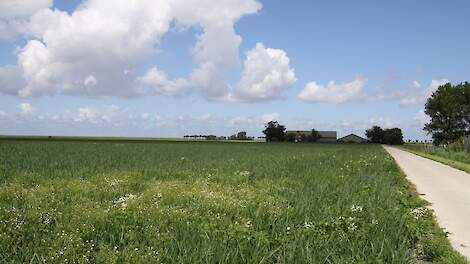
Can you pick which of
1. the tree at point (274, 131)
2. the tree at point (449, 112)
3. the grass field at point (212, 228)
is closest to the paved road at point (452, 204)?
the grass field at point (212, 228)

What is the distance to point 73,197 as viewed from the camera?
10.7m

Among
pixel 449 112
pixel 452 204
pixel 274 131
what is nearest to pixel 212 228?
pixel 452 204

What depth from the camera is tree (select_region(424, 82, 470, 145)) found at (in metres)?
96.3

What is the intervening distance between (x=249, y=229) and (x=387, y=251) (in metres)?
2.01

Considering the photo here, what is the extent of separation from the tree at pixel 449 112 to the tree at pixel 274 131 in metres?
60.2

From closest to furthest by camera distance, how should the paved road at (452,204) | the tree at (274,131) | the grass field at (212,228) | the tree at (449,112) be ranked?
the grass field at (212,228), the paved road at (452,204), the tree at (449,112), the tree at (274,131)

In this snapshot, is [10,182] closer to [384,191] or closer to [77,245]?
[77,245]

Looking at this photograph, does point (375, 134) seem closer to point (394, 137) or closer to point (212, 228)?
point (394, 137)

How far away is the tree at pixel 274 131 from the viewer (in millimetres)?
155625

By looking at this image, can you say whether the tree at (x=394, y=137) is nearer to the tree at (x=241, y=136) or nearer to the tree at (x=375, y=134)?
the tree at (x=375, y=134)

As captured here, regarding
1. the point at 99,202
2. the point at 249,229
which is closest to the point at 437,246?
the point at 249,229

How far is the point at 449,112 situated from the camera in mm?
96625

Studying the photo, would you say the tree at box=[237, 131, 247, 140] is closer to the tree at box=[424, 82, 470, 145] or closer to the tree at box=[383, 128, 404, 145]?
the tree at box=[383, 128, 404, 145]

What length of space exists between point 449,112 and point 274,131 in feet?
219
